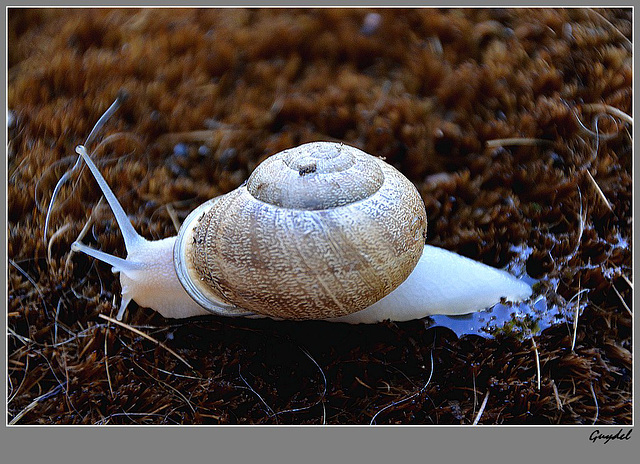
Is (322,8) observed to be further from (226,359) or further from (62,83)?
(226,359)

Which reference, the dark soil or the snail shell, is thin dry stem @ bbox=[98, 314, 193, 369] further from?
the snail shell

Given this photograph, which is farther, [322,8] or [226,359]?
[322,8]

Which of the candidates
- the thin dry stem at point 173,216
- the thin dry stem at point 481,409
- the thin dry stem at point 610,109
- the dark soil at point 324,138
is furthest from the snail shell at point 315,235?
the thin dry stem at point 610,109

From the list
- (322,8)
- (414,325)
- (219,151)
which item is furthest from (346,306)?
Result: (322,8)

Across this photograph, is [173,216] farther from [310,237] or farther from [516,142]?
[516,142]

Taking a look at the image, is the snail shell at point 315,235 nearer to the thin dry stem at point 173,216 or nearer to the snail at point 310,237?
the snail at point 310,237

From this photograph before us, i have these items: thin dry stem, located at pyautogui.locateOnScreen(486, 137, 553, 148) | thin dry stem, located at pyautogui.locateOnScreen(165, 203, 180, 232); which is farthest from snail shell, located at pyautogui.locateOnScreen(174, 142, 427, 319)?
thin dry stem, located at pyautogui.locateOnScreen(486, 137, 553, 148)
